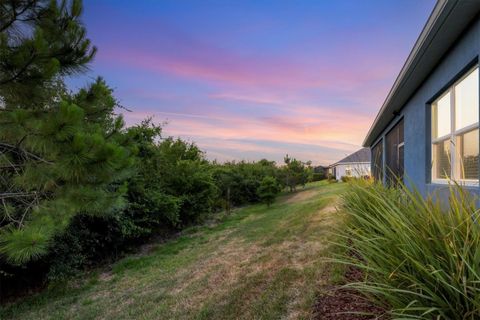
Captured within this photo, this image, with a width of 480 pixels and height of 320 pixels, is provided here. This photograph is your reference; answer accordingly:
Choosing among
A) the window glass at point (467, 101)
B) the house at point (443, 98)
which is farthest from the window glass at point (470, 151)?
the window glass at point (467, 101)

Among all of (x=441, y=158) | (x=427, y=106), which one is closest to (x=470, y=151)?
(x=441, y=158)

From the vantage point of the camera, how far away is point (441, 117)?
512 centimetres

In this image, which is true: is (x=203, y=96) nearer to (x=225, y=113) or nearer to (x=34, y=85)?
(x=225, y=113)

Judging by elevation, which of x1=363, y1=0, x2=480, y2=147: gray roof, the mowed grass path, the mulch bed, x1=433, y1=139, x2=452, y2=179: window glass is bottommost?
the mowed grass path

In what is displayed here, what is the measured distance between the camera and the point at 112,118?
4445 millimetres

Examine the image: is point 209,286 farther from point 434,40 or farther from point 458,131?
point 434,40

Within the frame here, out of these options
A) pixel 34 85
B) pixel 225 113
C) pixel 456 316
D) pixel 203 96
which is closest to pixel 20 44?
pixel 34 85

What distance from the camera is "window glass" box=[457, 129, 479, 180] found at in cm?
373

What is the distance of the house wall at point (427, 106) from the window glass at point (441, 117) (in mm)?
102

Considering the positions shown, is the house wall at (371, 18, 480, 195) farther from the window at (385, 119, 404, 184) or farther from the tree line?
the tree line

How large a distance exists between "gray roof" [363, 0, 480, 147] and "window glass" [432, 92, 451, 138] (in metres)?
0.59

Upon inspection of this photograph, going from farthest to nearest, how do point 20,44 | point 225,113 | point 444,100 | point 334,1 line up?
1. point 225,113
2. point 334,1
3. point 444,100
4. point 20,44

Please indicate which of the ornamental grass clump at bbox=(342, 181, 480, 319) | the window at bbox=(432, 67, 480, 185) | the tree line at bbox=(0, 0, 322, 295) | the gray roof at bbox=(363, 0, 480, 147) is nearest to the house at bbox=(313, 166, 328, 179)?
the gray roof at bbox=(363, 0, 480, 147)

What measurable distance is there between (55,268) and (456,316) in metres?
6.72
